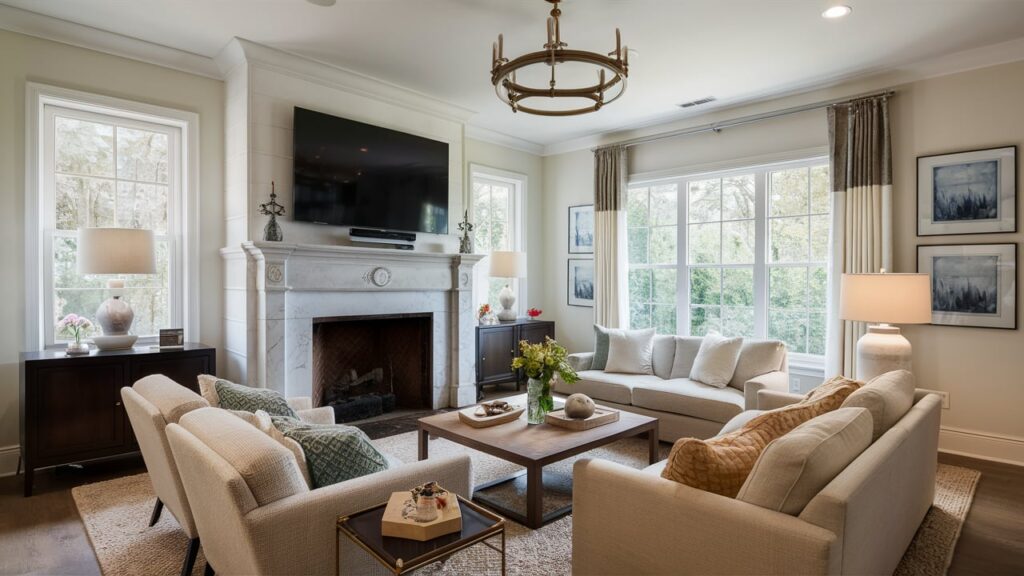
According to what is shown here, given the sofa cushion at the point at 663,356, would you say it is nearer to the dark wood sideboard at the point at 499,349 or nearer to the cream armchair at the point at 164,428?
the dark wood sideboard at the point at 499,349

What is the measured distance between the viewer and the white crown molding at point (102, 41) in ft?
11.1

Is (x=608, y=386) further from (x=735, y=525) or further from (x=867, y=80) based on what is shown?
(x=867, y=80)

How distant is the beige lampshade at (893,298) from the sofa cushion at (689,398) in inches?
39.0

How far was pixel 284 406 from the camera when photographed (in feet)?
7.61

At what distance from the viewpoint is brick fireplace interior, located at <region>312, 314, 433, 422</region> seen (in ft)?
15.5

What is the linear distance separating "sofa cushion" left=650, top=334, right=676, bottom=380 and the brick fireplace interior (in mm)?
2004

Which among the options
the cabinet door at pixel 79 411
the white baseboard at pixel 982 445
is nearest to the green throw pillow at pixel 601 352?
the white baseboard at pixel 982 445

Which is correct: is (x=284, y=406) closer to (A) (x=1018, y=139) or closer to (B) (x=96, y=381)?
(B) (x=96, y=381)

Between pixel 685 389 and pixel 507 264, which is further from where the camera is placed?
pixel 507 264

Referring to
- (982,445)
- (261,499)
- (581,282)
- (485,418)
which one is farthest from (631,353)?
(261,499)

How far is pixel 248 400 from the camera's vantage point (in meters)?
2.24

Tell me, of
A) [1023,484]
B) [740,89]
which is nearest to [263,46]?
[740,89]

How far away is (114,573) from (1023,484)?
15.8 ft

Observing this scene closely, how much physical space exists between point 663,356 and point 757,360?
0.80 meters
